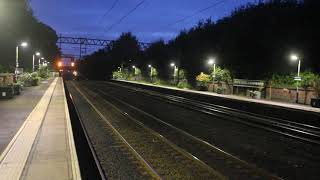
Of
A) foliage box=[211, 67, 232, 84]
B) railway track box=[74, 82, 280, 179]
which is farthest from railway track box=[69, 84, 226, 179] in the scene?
foliage box=[211, 67, 232, 84]

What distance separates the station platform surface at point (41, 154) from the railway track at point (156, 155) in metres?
1.88

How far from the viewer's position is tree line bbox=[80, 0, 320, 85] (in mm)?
48125

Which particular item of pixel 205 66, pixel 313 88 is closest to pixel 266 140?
pixel 313 88

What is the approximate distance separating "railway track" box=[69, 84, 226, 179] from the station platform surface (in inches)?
74.2

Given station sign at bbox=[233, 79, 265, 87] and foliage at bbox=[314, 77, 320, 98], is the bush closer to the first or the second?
station sign at bbox=[233, 79, 265, 87]

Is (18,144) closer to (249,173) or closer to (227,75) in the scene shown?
(249,173)

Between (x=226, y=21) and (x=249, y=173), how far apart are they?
2252 inches

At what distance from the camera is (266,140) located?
19.0 m

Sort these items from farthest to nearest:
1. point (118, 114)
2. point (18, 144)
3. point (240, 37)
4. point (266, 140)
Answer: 1. point (240, 37)
2. point (118, 114)
3. point (266, 140)
4. point (18, 144)

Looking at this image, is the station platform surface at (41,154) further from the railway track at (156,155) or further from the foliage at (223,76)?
the foliage at (223,76)

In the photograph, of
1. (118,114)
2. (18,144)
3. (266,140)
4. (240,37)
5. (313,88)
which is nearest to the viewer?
(18,144)

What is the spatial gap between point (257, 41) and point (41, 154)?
44.4 metres

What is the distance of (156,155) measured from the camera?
1509cm

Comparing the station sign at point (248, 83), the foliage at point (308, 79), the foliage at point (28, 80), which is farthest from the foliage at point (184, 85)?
the foliage at point (308, 79)
